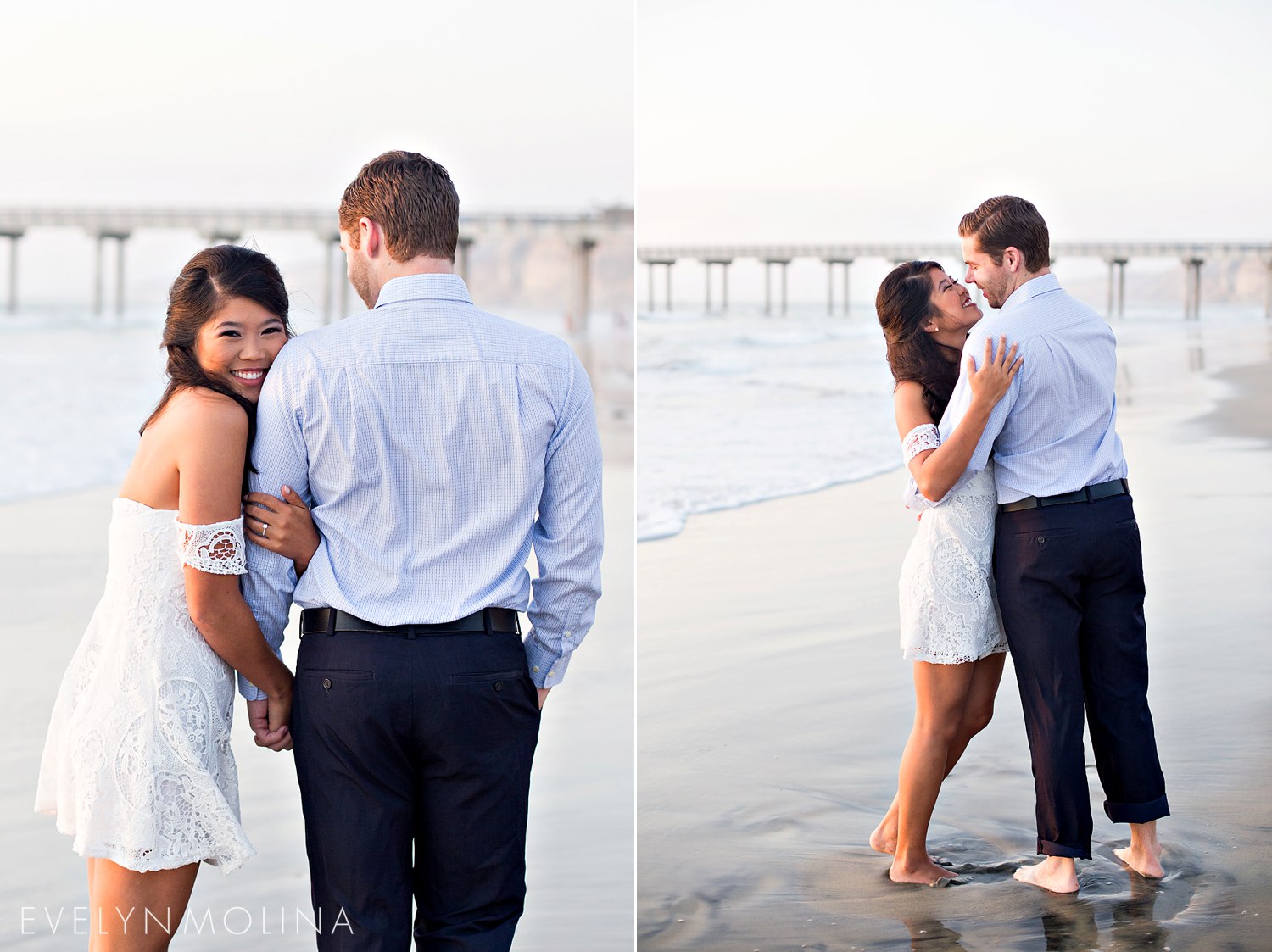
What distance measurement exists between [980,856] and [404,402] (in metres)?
1.91

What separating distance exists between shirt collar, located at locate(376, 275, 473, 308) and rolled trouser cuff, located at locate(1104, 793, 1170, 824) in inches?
72.6

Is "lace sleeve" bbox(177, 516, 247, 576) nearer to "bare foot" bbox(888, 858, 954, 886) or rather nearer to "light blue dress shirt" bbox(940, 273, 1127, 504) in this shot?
"light blue dress shirt" bbox(940, 273, 1127, 504)

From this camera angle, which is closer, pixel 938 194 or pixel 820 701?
pixel 820 701

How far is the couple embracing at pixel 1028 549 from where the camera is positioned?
2.66 m

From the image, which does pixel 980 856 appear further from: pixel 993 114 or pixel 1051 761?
pixel 993 114

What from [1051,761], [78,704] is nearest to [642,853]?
[1051,761]

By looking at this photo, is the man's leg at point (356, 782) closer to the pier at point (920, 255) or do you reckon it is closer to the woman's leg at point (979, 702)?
the woman's leg at point (979, 702)

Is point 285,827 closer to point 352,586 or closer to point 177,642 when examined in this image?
point 177,642

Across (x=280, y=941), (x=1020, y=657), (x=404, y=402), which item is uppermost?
(x=404, y=402)

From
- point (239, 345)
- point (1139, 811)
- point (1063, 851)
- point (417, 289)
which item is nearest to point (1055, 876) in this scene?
point (1063, 851)

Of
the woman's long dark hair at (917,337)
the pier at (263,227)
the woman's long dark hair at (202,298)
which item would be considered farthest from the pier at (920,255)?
the woman's long dark hair at (202,298)

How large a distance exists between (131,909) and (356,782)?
0.38 m

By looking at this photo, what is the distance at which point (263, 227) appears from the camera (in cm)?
1554

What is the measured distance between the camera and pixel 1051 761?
107 inches
